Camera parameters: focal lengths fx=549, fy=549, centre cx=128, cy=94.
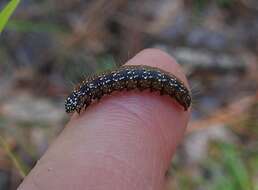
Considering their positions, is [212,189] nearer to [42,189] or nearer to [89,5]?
[42,189]

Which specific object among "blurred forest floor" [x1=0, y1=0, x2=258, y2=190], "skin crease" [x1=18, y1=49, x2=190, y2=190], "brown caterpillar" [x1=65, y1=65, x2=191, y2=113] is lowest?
"blurred forest floor" [x1=0, y1=0, x2=258, y2=190]

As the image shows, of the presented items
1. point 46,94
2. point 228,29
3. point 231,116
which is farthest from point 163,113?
point 228,29

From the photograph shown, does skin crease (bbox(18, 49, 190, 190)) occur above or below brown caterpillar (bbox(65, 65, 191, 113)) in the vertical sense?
below

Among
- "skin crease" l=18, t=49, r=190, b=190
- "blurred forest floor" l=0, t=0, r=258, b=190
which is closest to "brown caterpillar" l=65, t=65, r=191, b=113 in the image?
"skin crease" l=18, t=49, r=190, b=190

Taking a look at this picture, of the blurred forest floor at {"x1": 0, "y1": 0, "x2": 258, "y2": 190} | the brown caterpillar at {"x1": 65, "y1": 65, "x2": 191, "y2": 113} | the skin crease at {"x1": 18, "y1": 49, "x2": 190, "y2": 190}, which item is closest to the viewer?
the skin crease at {"x1": 18, "y1": 49, "x2": 190, "y2": 190}

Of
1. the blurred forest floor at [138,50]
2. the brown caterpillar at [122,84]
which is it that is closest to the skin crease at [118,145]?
the brown caterpillar at [122,84]

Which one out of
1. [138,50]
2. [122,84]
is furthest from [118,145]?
[138,50]

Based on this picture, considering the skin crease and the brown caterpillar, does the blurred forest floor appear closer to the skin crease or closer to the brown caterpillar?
the skin crease
